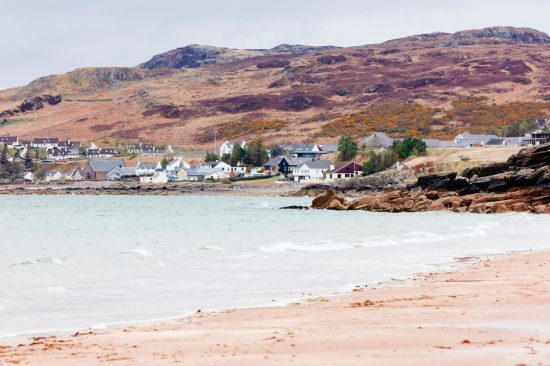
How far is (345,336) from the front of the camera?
42.8ft

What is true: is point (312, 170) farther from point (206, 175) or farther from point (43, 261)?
point (43, 261)

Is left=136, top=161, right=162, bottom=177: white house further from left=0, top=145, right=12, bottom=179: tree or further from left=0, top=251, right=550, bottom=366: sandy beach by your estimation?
left=0, top=251, right=550, bottom=366: sandy beach

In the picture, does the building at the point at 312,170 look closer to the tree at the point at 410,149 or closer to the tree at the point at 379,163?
the tree at the point at 379,163

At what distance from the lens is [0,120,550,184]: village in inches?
4986

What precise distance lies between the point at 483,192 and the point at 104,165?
106 metres

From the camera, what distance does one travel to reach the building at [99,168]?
516ft

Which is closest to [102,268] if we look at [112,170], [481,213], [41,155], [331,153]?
[481,213]

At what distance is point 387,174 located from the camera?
340 feet

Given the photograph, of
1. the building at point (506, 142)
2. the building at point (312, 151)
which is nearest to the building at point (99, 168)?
the building at point (312, 151)

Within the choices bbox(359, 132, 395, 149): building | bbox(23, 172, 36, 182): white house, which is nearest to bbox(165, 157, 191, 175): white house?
bbox(23, 172, 36, 182): white house

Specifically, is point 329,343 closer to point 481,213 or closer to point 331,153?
point 481,213

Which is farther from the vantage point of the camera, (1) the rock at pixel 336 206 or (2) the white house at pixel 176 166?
(2) the white house at pixel 176 166

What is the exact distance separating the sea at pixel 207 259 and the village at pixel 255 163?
6170 centimetres

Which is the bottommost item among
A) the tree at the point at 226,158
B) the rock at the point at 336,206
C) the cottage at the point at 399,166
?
the rock at the point at 336,206
